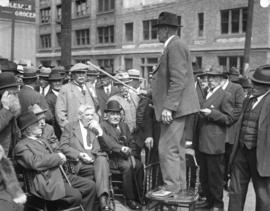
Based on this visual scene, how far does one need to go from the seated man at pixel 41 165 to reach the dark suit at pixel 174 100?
1148 millimetres

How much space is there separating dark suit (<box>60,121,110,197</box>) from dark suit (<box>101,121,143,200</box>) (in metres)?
0.20

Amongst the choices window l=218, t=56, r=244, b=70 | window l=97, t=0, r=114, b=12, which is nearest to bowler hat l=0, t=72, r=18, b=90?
window l=218, t=56, r=244, b=70

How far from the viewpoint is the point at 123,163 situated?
20.9ft

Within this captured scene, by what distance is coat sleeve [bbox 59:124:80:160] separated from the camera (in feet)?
19.2

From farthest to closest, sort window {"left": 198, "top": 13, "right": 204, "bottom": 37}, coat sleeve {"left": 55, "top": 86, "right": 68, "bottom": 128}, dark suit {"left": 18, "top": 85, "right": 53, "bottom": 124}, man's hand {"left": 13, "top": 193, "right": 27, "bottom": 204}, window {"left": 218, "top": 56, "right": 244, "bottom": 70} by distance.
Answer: window {"left": 198, "top": 13, "right": 204, "bottom": 37}, window {"left": 218, "top": 56, "right": 244, "bottom": 70}, coat sleeve {"left": 55, "top": 86, "right": 68, "bottom": 128}, dark suit {"left": 18, "top": 85, "right": 53, "bottom": 124}, man's hand {"left": 13, "top": 193, "right": 27, "bottom": 204}

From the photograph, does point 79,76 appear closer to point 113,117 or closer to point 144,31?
point 113,117

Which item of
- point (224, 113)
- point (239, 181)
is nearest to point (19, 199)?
point (239, 181)

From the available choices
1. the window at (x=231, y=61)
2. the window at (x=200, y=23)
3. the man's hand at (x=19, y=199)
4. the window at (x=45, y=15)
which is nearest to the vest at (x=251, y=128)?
the man's hand at (x=19, y=199)

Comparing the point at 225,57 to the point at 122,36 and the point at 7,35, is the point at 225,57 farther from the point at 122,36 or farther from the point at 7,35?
the point at 7,35

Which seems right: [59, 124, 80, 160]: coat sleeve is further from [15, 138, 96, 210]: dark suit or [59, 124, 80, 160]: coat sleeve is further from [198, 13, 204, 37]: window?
[198, 13, 204, 37]: window

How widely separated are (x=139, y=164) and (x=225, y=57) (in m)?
21.4

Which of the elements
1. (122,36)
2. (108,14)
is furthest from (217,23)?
(108,14)

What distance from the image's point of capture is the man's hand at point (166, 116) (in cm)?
481

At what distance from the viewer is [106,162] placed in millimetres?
5891
